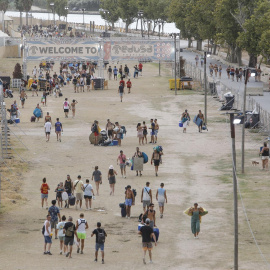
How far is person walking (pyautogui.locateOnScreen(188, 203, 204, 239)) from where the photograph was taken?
24.1 metres

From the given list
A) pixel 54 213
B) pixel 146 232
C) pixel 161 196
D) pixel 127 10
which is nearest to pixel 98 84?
pixel 161 196

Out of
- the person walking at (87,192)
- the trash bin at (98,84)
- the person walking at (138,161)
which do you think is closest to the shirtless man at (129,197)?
the person walking at (87,192)

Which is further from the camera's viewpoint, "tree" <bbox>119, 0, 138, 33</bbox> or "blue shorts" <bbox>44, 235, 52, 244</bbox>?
"tree" <bbox>119, 0, 138, 33</bbox>

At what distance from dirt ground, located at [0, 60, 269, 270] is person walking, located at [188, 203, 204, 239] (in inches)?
11.6

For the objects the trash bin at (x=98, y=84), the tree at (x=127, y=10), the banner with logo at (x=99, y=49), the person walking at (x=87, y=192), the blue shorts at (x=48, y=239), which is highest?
the tree at (x=127, y=10)

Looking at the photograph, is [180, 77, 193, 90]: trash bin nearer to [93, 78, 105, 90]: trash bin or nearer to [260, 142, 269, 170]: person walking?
[93, 78, 105, 90]: trash bin

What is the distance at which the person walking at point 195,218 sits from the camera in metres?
24.1

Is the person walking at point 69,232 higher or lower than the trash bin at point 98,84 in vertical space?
lower

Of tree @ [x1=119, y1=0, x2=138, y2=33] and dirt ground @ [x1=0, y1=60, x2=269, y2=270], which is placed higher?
tree @ [x1=119, y1=0, x2=138, y2=33]

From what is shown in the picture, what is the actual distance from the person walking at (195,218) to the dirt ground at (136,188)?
294mm

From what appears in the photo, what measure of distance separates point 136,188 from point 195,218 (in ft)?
25.3

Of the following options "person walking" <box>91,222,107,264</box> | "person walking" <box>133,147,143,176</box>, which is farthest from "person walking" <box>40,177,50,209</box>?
"person walking" <box>91,222,107,264</box>

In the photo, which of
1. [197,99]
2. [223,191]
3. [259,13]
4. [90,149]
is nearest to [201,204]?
[223,191]

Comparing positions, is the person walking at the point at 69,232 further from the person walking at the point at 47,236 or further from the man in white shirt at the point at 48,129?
the man in white shirt at the point at 48,129
